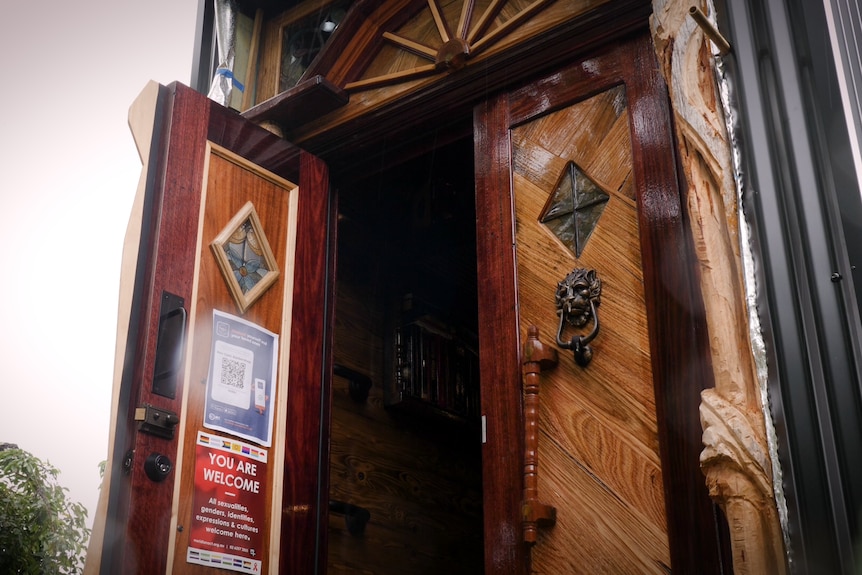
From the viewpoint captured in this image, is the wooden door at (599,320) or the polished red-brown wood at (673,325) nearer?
the polished red-brown wood at (673,325)

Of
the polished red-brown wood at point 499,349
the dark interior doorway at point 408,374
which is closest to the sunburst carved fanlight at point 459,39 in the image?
the polished red-brown wood at point 499,349

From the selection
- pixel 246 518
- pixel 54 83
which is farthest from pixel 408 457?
pixel 54 83

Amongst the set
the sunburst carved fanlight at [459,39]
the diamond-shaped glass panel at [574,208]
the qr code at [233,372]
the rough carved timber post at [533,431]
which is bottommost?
the rough carved timber post at [533,431]

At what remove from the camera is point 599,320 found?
280 cm

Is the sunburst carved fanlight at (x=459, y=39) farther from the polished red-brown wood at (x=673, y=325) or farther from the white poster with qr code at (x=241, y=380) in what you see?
the white poster with qr code at (x=241, y=380)

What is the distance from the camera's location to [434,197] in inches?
173

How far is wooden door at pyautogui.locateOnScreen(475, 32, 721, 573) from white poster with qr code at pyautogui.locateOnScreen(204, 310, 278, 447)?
2.42 ft

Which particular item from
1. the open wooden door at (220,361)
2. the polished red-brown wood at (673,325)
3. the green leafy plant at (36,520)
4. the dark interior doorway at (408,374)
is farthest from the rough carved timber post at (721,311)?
the green leafy plant at (36,520)

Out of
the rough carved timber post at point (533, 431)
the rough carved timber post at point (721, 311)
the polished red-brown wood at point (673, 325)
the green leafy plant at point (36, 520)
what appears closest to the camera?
the rough carved timber post at point (721, 311)

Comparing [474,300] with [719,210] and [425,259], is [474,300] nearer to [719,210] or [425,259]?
[425,259]

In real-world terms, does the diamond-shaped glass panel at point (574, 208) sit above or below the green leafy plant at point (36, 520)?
above

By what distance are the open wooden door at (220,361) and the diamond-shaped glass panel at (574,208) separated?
954mm

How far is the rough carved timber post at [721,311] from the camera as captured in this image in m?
1.90

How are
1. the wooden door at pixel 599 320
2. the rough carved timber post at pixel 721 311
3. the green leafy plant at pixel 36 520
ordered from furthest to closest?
1. the green leafy plant at pixel 36 520
2. the wooden door at pixel 599 320
3. the rough carved timber post at pixel 721 311
